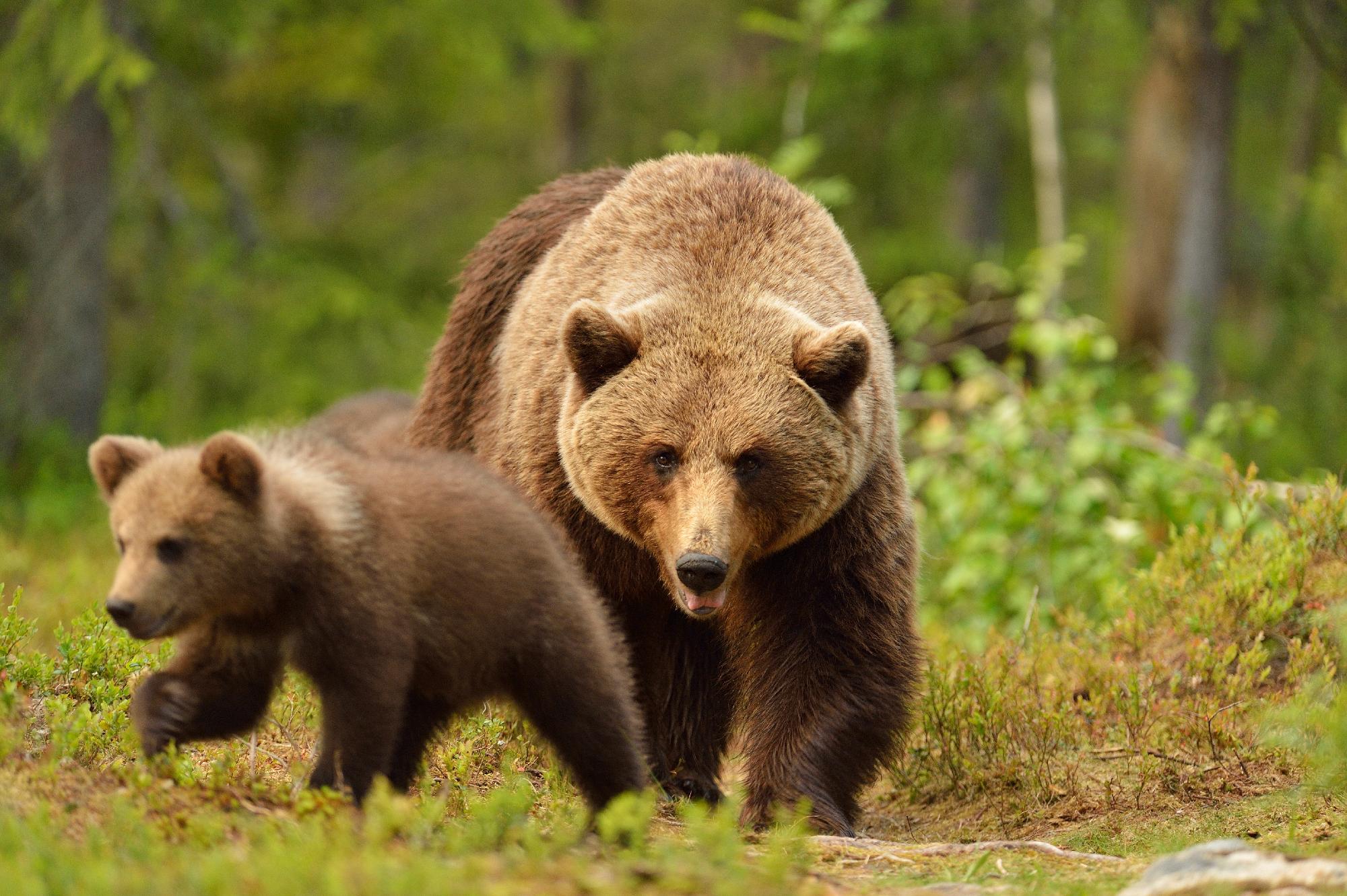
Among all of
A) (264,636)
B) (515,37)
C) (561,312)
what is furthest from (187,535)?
(515,37)

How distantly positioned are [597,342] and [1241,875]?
8.66 ft

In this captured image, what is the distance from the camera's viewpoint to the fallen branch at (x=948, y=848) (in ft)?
14.4

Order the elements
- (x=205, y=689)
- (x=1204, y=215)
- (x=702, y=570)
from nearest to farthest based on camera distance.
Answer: (x=205, y=689), (x=702, y=570), (x=1204, y=215)

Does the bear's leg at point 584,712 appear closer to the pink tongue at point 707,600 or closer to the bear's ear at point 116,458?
the pink tongue at point 707,600

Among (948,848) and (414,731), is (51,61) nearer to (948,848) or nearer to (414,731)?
(414,731)

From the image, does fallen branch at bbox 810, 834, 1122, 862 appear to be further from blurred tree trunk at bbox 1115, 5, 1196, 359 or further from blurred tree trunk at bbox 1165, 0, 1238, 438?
blurred tree trunk at bbox 1115, 5, 1196, 359

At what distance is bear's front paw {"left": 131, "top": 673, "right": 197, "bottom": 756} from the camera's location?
A: 13.1ft

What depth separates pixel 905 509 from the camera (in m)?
5.72

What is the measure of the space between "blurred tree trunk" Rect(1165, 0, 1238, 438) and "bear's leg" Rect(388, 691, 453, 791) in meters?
10.2

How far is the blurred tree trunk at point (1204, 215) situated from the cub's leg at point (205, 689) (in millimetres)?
10861

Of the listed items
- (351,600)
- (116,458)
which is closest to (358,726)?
(351,600)

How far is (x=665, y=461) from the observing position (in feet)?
17.0

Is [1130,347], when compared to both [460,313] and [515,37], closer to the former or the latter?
[515,37]

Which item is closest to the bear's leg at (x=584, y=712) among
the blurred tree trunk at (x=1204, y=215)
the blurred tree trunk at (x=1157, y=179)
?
the blurred tree trunk at (x=1204, y=215)
